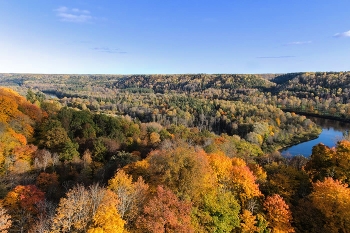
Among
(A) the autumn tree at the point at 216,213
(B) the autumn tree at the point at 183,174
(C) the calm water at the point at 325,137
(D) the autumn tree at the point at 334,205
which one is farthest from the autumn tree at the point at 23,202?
(C) the calm water at the point at 325,137

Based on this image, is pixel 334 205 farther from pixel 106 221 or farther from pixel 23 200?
pixel 23 200

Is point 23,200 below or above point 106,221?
below

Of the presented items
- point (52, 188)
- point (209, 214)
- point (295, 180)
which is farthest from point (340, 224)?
point (52, 188)

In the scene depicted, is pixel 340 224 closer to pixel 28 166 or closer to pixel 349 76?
pixel 28 166

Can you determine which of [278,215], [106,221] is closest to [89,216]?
[106,221]

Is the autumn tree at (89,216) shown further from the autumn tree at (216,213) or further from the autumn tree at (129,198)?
the autumn tree at (216,213)
